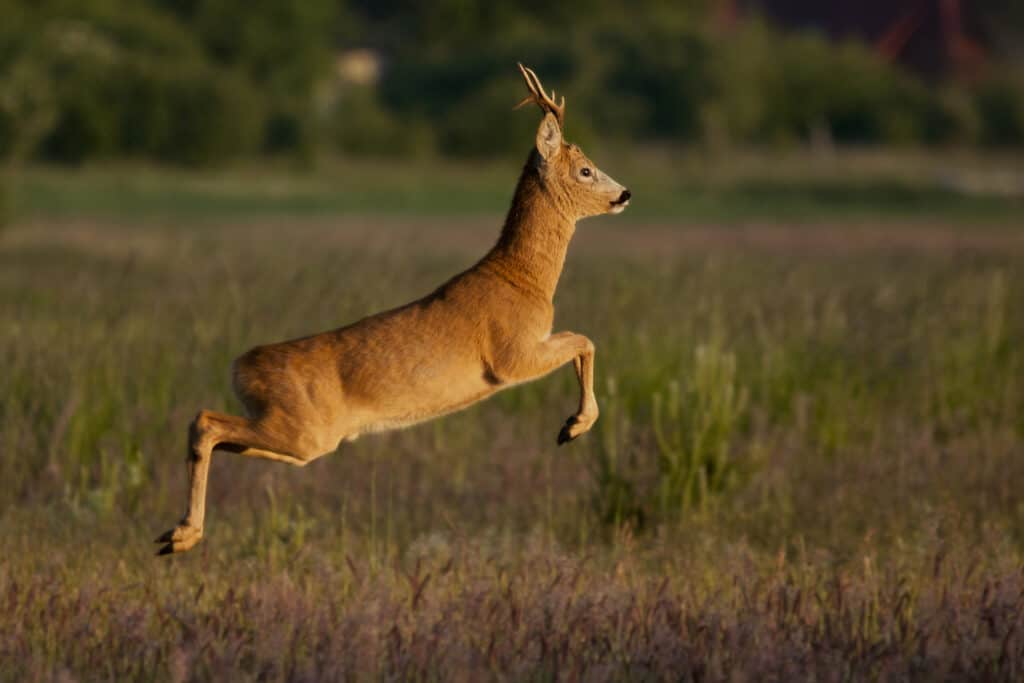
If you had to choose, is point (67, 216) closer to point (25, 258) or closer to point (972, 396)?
point (25, 258)

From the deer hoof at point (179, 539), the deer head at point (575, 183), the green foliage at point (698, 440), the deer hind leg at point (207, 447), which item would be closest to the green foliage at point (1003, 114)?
the green foliage at point (698, 440)

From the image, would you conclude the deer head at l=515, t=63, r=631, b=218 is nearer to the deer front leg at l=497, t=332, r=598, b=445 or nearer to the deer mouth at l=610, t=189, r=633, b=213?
the deer mouth at l=610, t=189, r=633, b=213

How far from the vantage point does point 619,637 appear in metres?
6.22

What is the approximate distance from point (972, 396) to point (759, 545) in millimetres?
3140

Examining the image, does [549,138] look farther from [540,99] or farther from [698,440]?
[698,440]

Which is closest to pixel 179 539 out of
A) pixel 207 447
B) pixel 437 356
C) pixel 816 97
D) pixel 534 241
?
pixel 207 447

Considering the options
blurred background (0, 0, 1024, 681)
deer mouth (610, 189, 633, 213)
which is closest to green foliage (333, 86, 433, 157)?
blurred background (0, 0, 1024, 681)

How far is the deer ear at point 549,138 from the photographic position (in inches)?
223

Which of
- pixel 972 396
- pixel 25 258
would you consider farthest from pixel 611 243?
pixel 972 396

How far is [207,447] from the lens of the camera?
5.63m

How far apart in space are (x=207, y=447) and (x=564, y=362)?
1.09 metres

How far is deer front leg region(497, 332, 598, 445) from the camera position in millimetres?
5746

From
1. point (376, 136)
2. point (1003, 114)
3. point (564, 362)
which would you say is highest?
point (1003, 114)

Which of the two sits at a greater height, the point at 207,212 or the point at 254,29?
the point at 254,29
